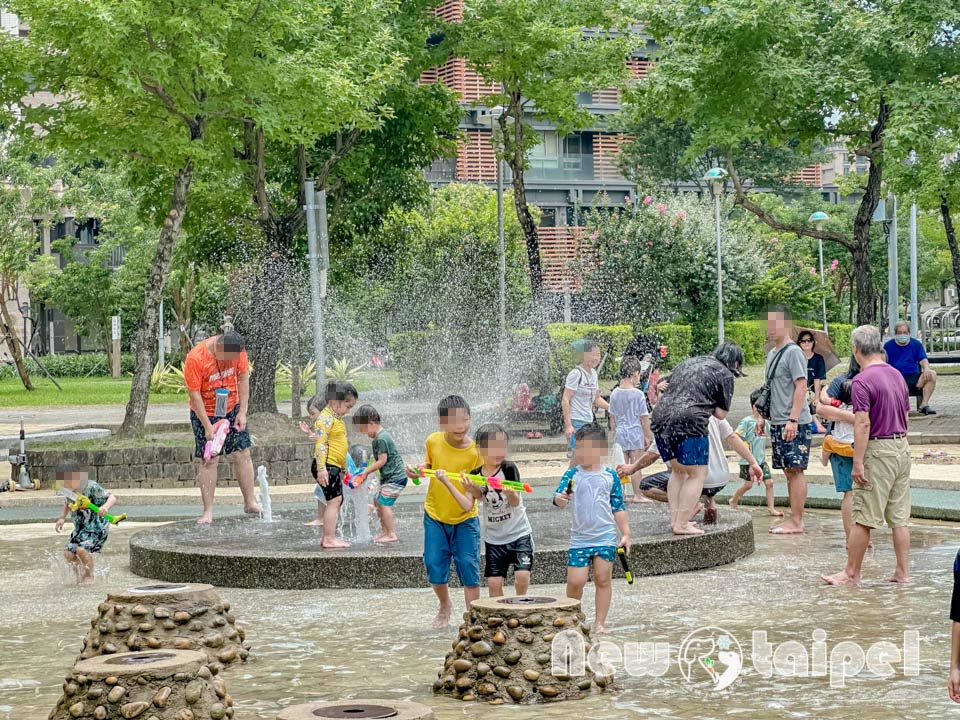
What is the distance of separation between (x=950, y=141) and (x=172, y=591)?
18.6 m

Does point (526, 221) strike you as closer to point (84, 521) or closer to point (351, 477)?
point (351, 477)

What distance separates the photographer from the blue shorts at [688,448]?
11023 mm

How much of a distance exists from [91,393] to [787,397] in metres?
35.5

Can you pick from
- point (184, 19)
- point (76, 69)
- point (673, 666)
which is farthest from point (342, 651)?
point (76, 69)

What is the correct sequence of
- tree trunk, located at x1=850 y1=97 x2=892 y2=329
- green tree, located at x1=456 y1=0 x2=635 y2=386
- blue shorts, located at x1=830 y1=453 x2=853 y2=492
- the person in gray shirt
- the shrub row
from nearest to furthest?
blue shorts, located at x1=830 y1=453 x2=853 y2=492 → the person in gray shirt → tree trunk, located at x1=850 y1=97 x2=892 y2=329 → green tree, located at x1=456 y1=0 x2=635 y2=386 → the shrub row

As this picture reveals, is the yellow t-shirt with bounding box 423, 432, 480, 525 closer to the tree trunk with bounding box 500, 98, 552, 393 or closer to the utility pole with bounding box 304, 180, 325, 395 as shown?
the utility pole with bounding box 304, 180, 325, 395

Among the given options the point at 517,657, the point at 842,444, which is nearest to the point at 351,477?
the point at 842,444

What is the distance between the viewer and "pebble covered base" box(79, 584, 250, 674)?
302 inches

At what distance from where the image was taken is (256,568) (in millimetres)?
10500

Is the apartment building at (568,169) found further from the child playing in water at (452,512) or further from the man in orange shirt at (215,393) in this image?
the child playing in water at (452,512)

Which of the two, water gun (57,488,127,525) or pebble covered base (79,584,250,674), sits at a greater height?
water gun (57,488,127,525)

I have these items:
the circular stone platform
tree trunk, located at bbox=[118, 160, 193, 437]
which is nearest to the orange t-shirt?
the circular stone platform

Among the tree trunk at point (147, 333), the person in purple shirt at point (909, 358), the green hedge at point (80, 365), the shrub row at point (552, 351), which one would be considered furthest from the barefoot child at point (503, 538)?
the green hedge at point (80, 365)

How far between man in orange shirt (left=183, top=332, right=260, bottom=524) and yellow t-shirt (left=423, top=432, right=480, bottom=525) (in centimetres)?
503
